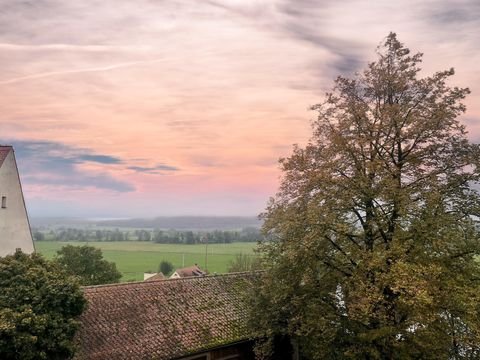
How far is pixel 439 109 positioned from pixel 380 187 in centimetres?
424

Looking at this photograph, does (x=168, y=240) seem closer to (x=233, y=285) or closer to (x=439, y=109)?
(x=233, y=285)

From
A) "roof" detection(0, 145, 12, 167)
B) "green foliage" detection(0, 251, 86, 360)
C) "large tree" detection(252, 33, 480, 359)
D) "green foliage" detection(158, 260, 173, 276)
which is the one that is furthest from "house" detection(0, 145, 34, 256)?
"green foliage" detection(158, 260, 173, 276)

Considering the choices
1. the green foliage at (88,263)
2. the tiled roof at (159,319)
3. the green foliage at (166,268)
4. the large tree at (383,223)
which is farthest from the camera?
the green foliage at (166,268)

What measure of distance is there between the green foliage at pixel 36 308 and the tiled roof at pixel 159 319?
190 cm

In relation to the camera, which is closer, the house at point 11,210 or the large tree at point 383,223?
the large tree at point 383,223

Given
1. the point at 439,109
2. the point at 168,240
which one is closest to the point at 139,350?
the point at 439,109

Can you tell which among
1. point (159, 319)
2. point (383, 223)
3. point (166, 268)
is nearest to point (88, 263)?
point (159, 319)

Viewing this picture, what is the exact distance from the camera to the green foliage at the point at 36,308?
640 inches

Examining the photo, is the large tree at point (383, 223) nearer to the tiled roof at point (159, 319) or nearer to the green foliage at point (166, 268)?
the tiled roof at point (159, 319)

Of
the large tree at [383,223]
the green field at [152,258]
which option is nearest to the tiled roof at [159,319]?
the large tree at [383,223]

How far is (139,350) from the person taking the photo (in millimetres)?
21375

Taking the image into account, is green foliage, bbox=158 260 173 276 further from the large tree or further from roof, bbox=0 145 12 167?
the large tree

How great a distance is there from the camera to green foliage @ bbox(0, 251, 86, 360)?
16.2 m

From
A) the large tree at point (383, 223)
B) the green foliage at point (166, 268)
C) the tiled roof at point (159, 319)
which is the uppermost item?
the large tree at point (383, 223)
